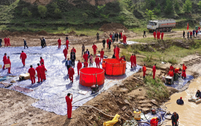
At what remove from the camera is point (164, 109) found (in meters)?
13.0

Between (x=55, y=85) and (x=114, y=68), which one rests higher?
(x=114, y=68)

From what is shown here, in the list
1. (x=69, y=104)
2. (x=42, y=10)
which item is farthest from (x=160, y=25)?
(x=69, y=104)

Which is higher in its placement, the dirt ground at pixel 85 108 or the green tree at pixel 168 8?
the green tree at pixel 168 8

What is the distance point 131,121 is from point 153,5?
49.4 metres

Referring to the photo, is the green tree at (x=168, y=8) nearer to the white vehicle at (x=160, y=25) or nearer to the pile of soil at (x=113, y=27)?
the white vehicle at (x=160, y=25)

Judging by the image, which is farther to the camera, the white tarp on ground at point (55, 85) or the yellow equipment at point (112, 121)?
the white tarp on ground at point (55, 85)

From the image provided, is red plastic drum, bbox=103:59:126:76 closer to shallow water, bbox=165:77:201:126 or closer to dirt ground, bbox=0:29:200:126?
dirt ground, bbox=0:29:200:126

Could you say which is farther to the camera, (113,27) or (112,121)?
(113,27)

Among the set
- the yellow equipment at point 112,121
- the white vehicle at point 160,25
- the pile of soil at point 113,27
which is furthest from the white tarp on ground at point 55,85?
the white vehicle at point 160,25

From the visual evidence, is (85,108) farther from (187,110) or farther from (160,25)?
(160,25)

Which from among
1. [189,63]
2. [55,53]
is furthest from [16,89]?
[189,63]

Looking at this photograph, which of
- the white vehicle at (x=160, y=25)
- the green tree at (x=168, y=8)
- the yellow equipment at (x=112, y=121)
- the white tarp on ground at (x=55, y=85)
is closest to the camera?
the yellow equipment at (x=112, y=121)

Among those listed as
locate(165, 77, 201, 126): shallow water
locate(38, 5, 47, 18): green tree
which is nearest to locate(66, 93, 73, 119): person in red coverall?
locate(165, 77, 201, 126): shallow water

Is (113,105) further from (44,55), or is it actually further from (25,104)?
(44,55)
